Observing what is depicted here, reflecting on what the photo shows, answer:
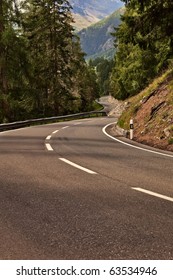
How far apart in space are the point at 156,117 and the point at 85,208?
44.3 feet

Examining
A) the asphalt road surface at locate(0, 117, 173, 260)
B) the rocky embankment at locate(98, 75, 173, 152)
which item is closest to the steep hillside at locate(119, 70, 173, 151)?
the rocky embankment at locate(98, 75, 173, 152)

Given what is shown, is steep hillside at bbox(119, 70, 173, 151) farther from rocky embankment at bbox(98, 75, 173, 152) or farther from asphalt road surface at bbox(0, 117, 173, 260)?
asphalt road surface at bbox(0, 117, 173, 260)

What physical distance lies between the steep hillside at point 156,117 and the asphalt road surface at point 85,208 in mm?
5196

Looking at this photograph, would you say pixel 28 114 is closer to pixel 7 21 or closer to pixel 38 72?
pixel 38 72

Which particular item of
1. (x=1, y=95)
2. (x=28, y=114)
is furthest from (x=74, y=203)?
(x=28, y=114)

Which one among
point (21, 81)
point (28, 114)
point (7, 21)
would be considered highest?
point (7, 21)

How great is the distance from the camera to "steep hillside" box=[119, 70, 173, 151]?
16.0 meters

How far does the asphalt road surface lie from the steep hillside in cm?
520

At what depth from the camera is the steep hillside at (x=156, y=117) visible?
16.0m

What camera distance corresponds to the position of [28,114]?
40.5m

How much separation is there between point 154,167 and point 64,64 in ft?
114

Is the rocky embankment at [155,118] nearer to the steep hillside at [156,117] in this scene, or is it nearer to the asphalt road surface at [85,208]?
the steep hillside at [156,117]

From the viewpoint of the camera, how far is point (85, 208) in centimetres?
600

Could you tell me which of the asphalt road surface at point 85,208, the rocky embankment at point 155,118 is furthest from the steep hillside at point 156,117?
the asphalt road surface at point 85,208
